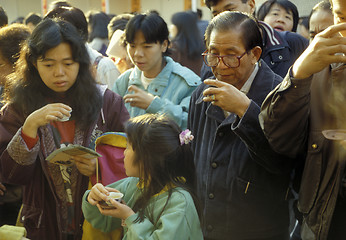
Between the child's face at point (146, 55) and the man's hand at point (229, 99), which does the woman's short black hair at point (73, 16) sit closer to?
the child's face at point (146, 55)

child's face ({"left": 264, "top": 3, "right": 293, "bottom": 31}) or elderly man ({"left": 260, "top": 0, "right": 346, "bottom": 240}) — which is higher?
child's face ({"left": 264, "top": 3, "right": 293, "bottom": 31})

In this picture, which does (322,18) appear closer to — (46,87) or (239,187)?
(239,187)

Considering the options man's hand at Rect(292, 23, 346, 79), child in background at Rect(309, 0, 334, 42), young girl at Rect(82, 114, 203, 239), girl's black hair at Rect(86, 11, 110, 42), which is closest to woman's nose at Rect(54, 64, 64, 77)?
young girl at Rect(82, 114, 203, 239)

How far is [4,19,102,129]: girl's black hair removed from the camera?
2.60 m

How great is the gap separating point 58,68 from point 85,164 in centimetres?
59

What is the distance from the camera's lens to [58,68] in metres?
2.60

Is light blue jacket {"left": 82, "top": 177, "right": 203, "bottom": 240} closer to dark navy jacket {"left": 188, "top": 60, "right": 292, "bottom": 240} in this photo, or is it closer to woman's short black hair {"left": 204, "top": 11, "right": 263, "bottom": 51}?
dark navy jacket {"left": 188, "top": 60, "right": 292, "bottom": 240}

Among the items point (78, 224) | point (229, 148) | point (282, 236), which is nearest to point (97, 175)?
point (78, 224)

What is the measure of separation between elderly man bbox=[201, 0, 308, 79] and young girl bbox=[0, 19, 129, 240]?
790 millimetres

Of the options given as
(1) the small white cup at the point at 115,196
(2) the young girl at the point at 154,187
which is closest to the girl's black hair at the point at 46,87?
(2) the young girl at the point at 154,187

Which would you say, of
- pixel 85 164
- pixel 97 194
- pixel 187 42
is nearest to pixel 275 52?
pixel 85 164

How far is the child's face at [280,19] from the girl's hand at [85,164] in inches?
87.4

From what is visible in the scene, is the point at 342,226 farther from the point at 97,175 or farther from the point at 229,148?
the point at 97,175

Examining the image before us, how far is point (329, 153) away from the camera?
1.73m
